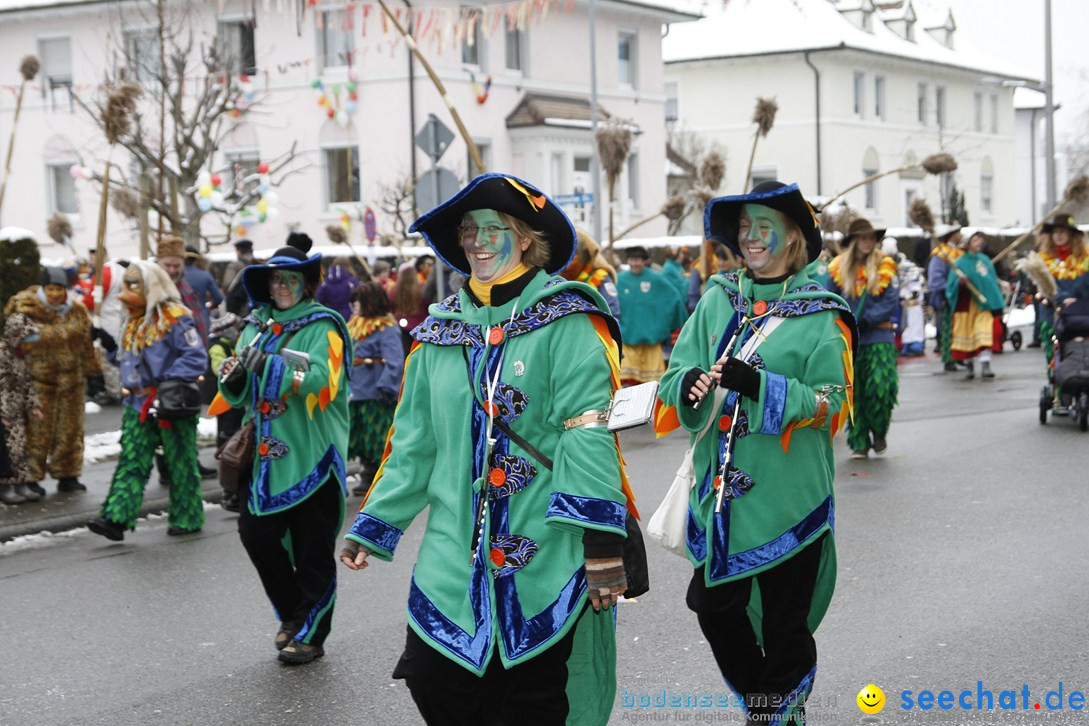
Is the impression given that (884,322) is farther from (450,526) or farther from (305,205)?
(305,205)

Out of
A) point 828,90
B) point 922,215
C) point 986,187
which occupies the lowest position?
point 922,215

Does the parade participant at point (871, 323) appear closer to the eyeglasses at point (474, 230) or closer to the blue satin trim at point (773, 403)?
the blue satin trim at point (773, 403)

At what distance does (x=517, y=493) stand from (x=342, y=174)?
31002mm

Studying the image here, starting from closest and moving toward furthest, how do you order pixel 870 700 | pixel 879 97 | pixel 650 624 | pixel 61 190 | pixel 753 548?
pixel 753 548
pixel 870 700
pixel 650 624
pixel 61 190
pixel 879 97

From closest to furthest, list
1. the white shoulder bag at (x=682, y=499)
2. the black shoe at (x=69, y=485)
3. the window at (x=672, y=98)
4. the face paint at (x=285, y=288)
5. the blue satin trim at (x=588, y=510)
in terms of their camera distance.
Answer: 1. the blue satin trim at (x=588, y=510)
2. the white shoulder bag at (x=682, y=499)
3. the face paint at (x=285, y=288)
4. the black shoe at (x=69, y=485)
5. the window at (x=672, y=98)

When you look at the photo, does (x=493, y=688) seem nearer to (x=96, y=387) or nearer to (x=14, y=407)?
(x=14, y=407)

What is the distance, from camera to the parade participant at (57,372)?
435 inches

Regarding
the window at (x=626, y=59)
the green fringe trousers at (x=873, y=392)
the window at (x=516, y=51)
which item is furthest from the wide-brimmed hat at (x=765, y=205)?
the window at (x=626, y=59)

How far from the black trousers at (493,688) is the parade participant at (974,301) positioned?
15.3 m

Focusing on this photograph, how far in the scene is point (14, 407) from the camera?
11.0 m

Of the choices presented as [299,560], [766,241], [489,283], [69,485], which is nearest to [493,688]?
[489,283]

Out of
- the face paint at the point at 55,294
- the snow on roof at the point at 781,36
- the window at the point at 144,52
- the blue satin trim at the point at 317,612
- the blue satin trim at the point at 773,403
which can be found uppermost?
the snow on roof at the point at 781,36

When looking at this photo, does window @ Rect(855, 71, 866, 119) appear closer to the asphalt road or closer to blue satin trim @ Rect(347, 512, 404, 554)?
the asphalt road

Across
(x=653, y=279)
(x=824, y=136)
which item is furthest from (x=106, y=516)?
(x=824, y=136)
